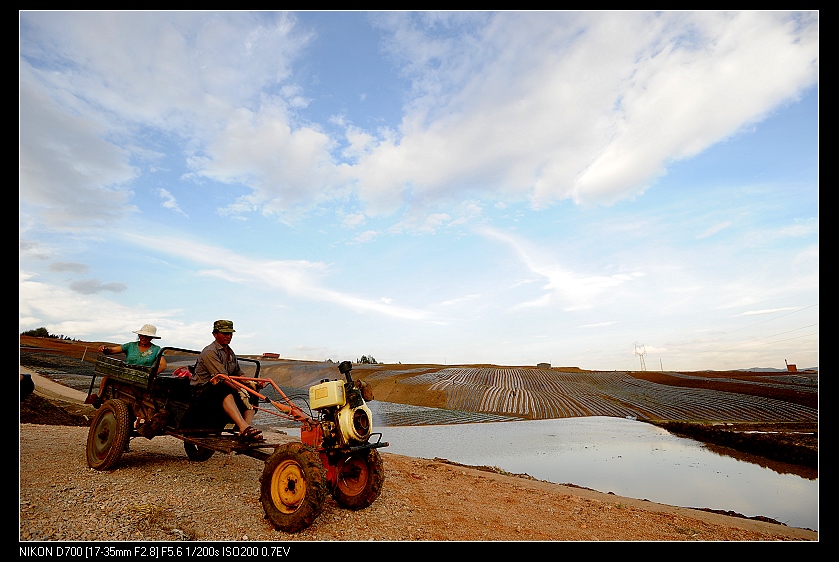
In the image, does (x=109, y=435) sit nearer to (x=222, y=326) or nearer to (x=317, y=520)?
(x=222, y=326)

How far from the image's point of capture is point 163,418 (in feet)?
18.8

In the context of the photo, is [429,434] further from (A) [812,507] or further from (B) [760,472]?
(A) [812,507]

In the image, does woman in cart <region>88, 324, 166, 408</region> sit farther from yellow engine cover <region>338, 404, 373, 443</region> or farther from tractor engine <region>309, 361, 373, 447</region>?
yellow engine cover <region>338, 404, 373, 443</region>

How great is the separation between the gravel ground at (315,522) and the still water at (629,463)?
4.49 feet

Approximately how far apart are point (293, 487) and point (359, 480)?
2.81 ft

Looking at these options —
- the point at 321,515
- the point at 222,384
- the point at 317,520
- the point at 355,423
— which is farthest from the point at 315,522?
the point at 222,384

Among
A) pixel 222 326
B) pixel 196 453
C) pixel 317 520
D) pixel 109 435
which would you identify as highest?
pixel 222 326

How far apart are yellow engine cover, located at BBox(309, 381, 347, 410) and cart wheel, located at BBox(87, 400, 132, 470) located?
115 inches

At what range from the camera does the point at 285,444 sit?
4.65 meters

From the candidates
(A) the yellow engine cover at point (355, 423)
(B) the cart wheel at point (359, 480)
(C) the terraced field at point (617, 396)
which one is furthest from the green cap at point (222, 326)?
(C) the terraced field at point (617, 396)

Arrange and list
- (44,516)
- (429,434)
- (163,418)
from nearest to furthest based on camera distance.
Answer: (44,516) → (163,418) → (429,434)
